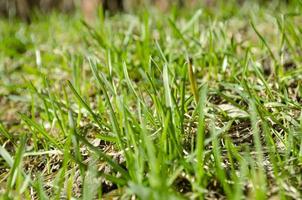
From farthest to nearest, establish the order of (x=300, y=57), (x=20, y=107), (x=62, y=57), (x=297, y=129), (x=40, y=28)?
(x=40, y=28), (x=62, y=57), (x=20, y=107), (x=300, y=57), (x=297, y=129)

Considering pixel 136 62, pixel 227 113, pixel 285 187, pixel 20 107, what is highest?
pixel 136 62

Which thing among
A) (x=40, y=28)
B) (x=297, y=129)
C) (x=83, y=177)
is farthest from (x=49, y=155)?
(x=40, y=28)

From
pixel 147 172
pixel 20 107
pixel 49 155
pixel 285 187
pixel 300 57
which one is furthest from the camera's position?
pixel 20 107

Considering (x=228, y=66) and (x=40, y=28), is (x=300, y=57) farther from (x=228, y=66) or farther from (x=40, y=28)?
(x=40, y=28)

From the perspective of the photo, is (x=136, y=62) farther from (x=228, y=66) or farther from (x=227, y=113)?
(x=227, y=113)

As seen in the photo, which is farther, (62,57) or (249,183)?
(62,57)

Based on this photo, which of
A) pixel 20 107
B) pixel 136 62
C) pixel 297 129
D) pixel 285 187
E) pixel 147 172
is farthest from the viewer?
pixel 136 62

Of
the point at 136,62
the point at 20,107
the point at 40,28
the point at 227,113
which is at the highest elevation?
the point at 40,28

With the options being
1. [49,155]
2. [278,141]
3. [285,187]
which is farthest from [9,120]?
[285,187]

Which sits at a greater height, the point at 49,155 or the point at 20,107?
the point at 20,107
